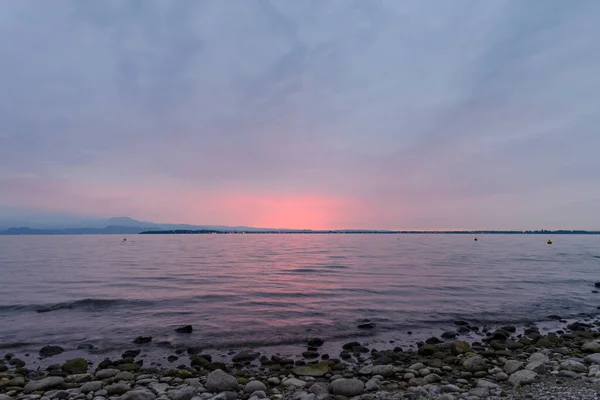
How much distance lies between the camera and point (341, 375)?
32.9 feet

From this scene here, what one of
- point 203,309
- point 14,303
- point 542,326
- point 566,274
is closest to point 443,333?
point 542,326

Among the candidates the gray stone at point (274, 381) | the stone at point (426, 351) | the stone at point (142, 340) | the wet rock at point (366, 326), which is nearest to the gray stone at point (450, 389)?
the stone at point (426, 351)

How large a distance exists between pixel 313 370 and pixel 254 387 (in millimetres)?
2125

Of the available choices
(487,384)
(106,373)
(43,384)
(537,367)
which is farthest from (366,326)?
(43,384)

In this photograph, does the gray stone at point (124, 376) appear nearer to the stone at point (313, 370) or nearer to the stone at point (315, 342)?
the stone at point (313, 370)

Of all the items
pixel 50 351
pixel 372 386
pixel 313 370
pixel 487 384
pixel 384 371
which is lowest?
pixel 50 351

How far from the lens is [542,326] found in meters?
17.0

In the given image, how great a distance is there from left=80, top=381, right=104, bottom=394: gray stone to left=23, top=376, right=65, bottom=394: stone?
0.94m

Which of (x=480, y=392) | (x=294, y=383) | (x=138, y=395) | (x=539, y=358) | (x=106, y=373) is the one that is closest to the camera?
(x=480, y=392)

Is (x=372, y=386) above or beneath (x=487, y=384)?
beneath

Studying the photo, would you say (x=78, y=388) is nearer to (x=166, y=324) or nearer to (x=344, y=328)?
(x=166, y=324)

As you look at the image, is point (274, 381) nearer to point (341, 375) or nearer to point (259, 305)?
point (341, 375)

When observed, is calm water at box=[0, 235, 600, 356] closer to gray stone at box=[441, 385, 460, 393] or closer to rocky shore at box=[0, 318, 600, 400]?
rocky shore at box=[0, 318, 600, 400]

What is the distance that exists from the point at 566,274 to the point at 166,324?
3863 centimetres
